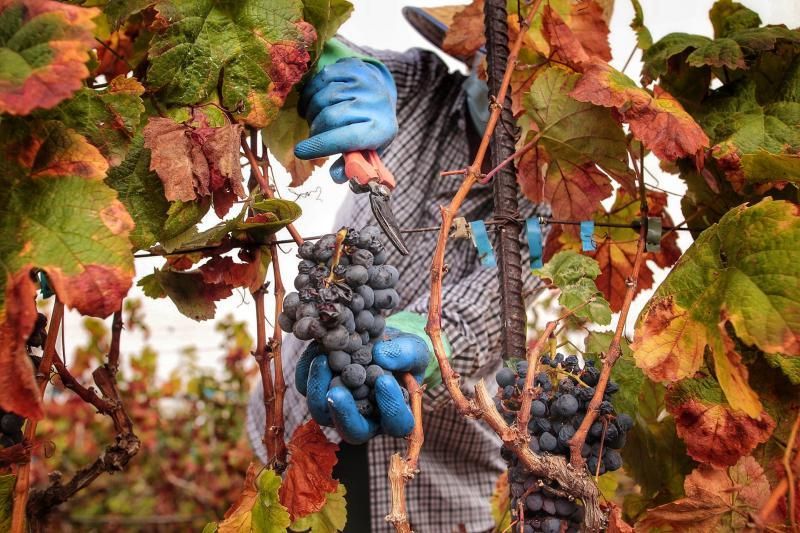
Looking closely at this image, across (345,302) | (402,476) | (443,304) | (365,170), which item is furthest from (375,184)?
(443,304)

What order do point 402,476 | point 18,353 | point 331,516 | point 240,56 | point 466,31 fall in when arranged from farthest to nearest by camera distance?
point 466,31
point 331,516
point 240,56
point 402,476
point 18,353

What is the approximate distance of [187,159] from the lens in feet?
2.13

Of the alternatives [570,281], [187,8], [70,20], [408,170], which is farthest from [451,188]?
[70,20]

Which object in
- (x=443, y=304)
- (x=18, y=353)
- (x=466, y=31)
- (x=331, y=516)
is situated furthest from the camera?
(x=443, y=304)

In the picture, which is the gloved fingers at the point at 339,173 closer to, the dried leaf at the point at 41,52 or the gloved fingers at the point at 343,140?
the gloved fingers at the point at 343,140

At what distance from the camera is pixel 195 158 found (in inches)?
25.8

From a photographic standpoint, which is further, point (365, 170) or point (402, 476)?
point (365, 170)

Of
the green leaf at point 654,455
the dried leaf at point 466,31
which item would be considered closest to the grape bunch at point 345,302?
the green leaf at point 654,455

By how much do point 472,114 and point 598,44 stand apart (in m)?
0.41

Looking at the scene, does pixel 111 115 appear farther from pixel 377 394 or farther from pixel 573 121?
pixel 573 121

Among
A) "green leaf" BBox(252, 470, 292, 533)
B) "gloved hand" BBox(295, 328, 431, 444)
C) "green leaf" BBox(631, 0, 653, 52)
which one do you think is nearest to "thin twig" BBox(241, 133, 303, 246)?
"gloved hand" BBox(295, 328, 431, 444)

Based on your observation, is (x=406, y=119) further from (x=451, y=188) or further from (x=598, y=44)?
(x=598, y=44)

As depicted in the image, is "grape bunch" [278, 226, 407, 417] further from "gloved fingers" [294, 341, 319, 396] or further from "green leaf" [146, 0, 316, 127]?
"green leaf" [146, 0, 316, 127]

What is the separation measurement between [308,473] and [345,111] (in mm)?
357
